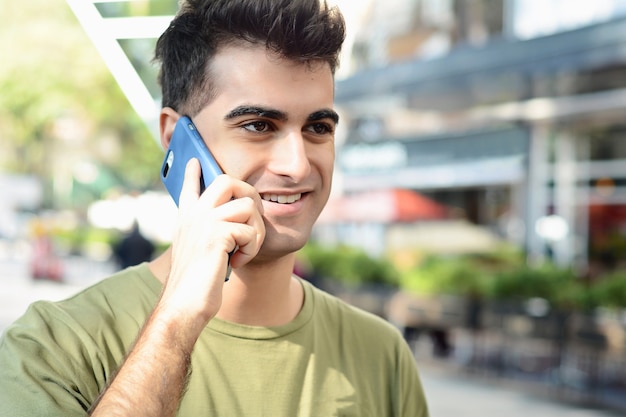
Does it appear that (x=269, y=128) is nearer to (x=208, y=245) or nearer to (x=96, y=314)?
(x=208, y=245)

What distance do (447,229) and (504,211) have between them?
127 centimetres

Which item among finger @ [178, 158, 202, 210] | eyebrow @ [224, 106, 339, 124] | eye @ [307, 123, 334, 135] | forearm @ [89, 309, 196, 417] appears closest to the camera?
forearm @ [89, 309, 196, 417]

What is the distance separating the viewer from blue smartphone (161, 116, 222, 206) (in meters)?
1.84

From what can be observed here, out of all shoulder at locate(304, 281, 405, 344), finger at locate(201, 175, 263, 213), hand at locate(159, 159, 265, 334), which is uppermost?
finger at locate(201, 175, 263, 213)

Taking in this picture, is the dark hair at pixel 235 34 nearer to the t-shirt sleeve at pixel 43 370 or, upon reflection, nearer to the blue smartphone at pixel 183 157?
the blue smartphone at pixel 183 157

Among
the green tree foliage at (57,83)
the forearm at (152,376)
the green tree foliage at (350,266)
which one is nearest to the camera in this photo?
the forearm at (152,376)

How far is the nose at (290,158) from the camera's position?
73.3 inches

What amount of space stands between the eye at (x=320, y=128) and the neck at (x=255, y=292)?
292mm

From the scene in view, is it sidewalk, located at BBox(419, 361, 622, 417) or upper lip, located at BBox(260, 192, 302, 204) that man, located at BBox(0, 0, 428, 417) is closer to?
upper lip, located at BBox(260, 192, 302, 204)

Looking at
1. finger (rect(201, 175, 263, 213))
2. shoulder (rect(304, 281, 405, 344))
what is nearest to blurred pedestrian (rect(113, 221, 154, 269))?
shoulder (rect(304, 281, 405, 344))

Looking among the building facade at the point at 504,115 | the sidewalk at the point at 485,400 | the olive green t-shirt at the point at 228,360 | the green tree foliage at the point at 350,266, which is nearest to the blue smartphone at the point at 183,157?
the olive green t-shirt at the point at 228,360

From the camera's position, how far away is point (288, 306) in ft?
6.86

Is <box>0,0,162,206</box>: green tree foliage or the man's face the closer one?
the man's face

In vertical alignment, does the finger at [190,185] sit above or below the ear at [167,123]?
below
